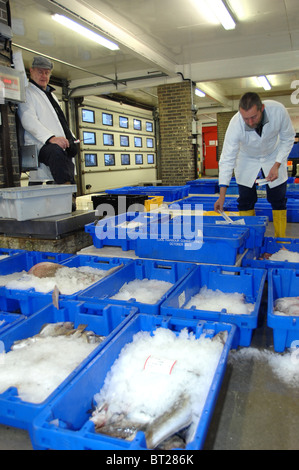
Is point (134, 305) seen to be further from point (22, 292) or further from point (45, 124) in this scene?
point (45, 124)

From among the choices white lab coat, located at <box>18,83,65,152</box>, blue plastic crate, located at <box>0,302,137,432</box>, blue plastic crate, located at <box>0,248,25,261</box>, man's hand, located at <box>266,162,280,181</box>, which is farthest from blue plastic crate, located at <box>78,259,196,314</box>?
white lab coat, located at <box>18,83,65,152</box>

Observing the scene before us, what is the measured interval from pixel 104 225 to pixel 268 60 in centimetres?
770

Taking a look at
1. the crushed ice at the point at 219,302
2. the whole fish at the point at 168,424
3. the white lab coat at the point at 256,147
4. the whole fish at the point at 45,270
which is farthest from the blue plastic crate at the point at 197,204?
the whole fish at the point at 168,424

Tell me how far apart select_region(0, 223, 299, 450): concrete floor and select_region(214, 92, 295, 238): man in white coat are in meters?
2.11

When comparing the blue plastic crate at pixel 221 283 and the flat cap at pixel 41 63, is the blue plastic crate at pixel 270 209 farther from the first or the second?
the flat cap at pixel 41 63

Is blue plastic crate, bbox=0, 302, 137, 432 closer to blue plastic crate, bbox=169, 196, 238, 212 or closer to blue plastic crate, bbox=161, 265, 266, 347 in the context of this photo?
blue plastic crate, bbox=161, 265, 266, 347

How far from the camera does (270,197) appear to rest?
383 cm

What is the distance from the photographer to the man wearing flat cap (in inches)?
144

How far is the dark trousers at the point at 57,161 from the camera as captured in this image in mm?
3674

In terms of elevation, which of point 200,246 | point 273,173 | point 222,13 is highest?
point 222,13

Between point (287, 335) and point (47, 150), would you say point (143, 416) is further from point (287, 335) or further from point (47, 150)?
point (47, 150)

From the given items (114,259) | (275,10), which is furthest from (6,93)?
(275,10)

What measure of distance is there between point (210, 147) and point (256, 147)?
18055mm

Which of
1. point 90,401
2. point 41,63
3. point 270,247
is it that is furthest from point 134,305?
point 41,63
